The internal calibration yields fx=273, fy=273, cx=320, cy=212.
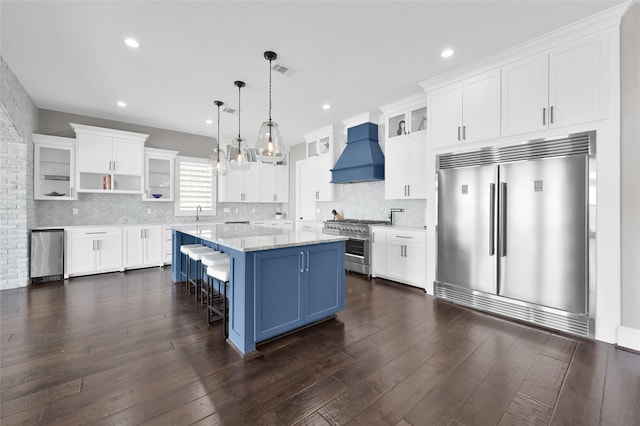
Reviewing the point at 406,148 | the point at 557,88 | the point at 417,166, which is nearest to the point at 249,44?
the point at 406,148

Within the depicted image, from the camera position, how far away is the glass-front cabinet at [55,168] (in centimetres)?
460

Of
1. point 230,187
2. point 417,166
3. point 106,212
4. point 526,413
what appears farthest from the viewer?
point 230,187

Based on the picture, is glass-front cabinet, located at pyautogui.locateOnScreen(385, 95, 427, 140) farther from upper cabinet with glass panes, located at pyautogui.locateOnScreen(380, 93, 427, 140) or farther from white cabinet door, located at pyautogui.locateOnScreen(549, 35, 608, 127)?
white cabinet door, located at pyautogui.locateOnScreen(549, 35, 608, 127)

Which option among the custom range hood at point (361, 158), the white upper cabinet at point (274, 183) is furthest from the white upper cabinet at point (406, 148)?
the white upper cabinet at point (274, 183)

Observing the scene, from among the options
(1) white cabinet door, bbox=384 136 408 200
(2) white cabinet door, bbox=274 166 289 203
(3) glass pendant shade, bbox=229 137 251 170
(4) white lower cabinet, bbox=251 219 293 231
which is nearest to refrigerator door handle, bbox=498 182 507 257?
(1) white cabinet door, bbox=384 136 408 200

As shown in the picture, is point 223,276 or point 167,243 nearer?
point 223,276

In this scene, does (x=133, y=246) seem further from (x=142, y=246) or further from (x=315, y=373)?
(x=315, y=373)

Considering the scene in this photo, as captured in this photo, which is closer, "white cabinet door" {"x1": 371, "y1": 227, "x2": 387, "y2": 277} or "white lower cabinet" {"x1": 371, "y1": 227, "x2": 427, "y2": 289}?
"white lower cabinet" {"x1": 371, "y1": 227, "x2": 427, "y2": 289}

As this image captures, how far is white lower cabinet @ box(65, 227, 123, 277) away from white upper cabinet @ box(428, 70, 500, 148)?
5663 millimetres

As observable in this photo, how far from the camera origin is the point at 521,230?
2.99 meters

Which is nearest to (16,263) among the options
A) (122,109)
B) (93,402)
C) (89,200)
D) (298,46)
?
(89,200)

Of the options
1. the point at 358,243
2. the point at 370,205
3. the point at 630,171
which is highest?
the point at 630,171

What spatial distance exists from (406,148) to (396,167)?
0.35m

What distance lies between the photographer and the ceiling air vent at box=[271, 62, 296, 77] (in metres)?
3.39
